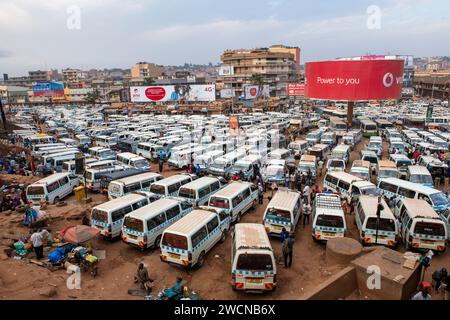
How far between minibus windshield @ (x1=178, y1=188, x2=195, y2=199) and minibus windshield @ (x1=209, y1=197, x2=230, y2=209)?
1554 millimetres

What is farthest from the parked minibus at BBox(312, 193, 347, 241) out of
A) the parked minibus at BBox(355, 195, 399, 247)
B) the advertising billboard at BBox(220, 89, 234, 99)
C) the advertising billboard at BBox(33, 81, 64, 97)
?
the advertising billboard at BBox(33, 81, 64, 97)

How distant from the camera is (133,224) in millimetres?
12148

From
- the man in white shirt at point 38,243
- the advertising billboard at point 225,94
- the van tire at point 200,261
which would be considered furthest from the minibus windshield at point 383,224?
the advertising billboard at point 225,94

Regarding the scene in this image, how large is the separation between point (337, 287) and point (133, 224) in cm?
723

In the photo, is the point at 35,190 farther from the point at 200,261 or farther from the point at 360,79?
the point at 360,79

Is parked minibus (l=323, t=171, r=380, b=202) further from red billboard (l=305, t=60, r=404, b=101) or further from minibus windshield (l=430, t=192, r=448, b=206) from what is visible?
red billboard (l=305, t=60, r=404, b=101)

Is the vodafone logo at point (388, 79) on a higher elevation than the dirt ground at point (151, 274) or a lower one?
higher

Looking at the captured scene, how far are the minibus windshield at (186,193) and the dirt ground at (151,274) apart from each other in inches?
130

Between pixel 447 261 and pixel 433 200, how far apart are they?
3963 millimetres

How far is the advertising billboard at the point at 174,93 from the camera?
67.1 meters

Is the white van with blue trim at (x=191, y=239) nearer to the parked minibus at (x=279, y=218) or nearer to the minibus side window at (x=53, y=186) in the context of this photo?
the parked minibus at (x=279, y=218)

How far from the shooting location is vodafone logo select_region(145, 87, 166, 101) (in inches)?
2680
